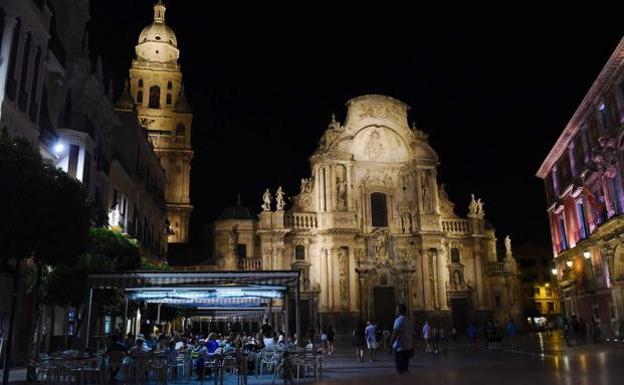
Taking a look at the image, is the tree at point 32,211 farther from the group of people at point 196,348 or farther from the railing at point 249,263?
the railing at point 249,263

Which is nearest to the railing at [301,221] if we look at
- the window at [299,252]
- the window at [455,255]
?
the window at [299,252]

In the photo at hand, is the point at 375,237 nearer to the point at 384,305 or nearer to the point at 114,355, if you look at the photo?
the point at 384,305

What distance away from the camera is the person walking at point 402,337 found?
563 inches

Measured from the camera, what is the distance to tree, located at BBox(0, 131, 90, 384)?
42.9ft

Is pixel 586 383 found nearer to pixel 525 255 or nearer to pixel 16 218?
pixel 16 218

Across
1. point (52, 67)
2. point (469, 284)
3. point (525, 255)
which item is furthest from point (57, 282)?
point (525, 255)

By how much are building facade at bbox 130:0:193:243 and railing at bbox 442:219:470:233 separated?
29.6 meters

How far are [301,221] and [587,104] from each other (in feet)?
77.3

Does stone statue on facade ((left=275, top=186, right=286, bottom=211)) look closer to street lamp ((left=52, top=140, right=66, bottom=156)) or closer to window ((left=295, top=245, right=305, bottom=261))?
window ((left=295, top=245, right=305, bottom=261))

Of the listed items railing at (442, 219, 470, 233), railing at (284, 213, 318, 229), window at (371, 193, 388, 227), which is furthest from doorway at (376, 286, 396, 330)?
railing at (442, 219, 470, 233)

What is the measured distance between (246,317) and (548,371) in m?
29.4

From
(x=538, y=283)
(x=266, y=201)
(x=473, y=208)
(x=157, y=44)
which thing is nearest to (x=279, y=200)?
(x=266, y=201)

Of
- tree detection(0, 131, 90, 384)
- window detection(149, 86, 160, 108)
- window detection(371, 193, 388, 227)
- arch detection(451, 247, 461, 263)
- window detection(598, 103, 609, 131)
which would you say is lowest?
tree detection(0, 131, 90, 384)

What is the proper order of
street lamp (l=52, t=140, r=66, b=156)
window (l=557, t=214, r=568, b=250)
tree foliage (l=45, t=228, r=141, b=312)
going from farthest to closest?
1. window (l=557, t=214, r=568, b=250)
2. street lamp (l=52, t=140, r=66, b=156)
3. tree foliage (l=45, t=228, r=141, b=312)
